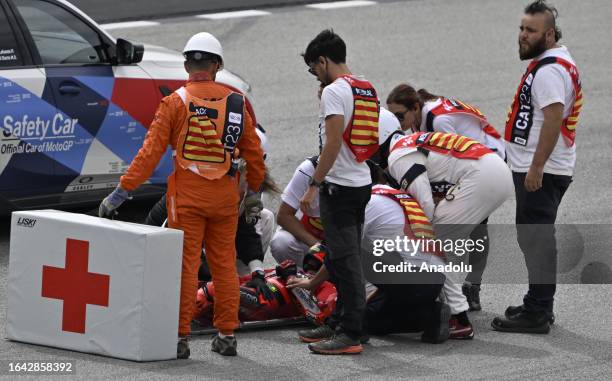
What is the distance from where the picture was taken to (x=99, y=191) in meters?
10.4

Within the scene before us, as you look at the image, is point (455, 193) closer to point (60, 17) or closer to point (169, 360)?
point (169, 360)

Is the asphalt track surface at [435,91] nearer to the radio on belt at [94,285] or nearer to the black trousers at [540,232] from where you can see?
the radio on belt at [94,285]

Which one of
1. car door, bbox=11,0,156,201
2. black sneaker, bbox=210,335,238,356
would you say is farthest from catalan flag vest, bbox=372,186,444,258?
car door, bbox=11,0,156,201

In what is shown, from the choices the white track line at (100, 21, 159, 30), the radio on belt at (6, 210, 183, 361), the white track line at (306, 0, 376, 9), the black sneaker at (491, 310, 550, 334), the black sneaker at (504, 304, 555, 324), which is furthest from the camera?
the white track line at (306, 0, 376, 9)

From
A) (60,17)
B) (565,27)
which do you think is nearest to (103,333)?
(60,17)

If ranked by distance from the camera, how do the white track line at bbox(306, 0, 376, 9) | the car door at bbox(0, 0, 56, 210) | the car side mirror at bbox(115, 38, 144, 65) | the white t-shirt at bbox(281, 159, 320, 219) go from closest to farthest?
the white t-shirt at bbox(281, 159, 320, 219)
the car door at bbox(0, 0, 56, 210)
the car side mirror at bbox(115, 38, 144, 65)
the white track line at bbox(306, 0, 376, 9)

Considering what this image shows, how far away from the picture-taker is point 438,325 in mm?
7980

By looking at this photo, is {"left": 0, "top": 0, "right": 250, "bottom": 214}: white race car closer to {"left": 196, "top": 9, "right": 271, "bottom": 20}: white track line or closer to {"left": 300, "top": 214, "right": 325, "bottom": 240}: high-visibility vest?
{"left": 300, "top": 214, "right": 325, "bottom": 240}: high-visibility vest

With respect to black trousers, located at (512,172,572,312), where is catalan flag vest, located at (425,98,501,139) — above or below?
above

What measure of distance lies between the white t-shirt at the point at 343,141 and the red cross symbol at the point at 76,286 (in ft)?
4.58

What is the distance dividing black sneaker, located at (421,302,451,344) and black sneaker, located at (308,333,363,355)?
503 millimetres

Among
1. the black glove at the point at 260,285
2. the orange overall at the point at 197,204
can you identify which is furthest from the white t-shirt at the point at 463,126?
the orange overall at the point at 197,204

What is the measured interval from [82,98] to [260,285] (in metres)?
2.56

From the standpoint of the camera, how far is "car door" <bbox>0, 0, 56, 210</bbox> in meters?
9.75
